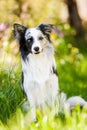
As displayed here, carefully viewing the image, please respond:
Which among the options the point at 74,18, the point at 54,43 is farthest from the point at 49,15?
the point at 54,43

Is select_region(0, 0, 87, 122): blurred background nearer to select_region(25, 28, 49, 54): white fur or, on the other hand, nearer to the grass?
the grass

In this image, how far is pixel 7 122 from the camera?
22.9ft

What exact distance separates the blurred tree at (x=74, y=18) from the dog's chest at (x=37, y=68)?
6.79 metres

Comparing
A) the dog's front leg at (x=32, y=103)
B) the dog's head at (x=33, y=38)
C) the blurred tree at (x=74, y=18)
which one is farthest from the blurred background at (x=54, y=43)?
the dog's head at (x=33, y=38)

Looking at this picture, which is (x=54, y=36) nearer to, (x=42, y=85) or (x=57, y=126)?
(x=42, y=85)

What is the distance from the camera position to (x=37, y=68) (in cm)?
745

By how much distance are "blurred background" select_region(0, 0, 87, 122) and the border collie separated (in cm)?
19

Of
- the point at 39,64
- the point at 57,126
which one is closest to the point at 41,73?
the point at 39,64

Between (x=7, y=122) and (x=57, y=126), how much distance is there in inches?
37.2

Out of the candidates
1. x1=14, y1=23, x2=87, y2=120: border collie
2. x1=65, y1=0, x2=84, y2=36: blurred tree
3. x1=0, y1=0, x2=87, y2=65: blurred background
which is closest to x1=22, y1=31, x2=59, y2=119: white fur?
x1=14, y1=23, x2=87, y2=120: border collie

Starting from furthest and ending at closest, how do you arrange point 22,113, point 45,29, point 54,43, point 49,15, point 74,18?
point 74,18
point 49,15
point 54,43
point 45,29
point 22,113

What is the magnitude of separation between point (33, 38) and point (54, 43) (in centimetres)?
466

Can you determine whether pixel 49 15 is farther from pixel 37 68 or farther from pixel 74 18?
pixel 37 68

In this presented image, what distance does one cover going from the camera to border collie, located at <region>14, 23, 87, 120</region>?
7352 mm
